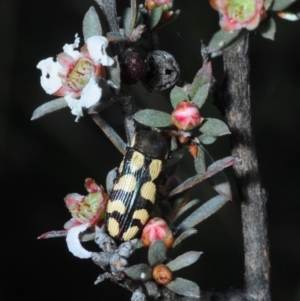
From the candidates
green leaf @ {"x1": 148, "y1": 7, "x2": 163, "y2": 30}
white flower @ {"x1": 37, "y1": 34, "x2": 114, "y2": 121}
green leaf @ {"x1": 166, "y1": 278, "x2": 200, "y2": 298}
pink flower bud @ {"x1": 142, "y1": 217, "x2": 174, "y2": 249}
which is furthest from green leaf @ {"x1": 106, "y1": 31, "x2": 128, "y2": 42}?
green leaf @ {"x1": 166, "y1": 278, "x2": 200, "y2": 298}

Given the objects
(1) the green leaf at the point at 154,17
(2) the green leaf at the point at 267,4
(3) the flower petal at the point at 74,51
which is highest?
(3) the flower petal at the point at 74,51

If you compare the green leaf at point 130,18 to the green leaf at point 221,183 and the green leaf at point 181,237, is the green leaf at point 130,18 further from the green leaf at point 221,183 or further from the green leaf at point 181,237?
the green leaf at point 181,237

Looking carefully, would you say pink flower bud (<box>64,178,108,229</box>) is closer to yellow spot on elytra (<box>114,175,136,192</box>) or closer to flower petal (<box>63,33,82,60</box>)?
yellow spot on elytra (<box>114,175,136,192</box>)

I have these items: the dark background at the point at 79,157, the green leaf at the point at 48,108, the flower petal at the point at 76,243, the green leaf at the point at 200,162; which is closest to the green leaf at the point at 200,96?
the green leaf at the point at 200,162

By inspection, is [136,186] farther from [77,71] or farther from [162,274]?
[77,71]

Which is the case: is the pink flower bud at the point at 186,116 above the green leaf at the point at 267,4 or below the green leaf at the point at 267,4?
below

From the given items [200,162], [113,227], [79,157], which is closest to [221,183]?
[200,162]
